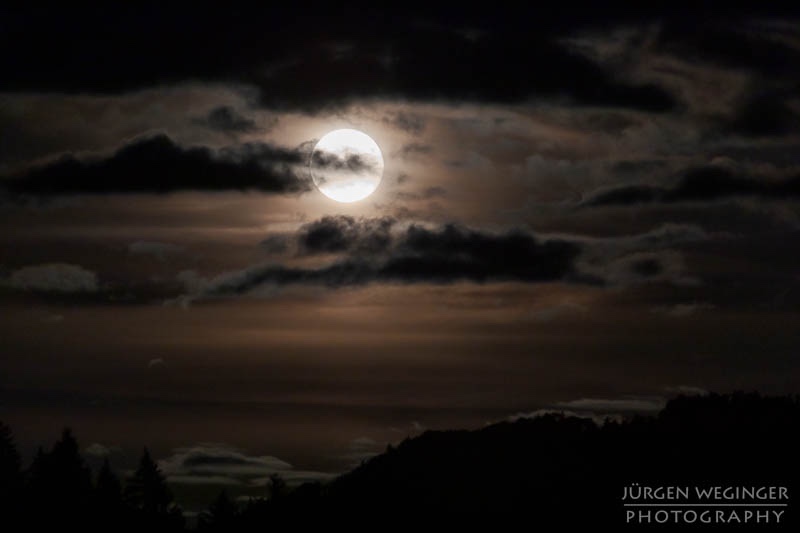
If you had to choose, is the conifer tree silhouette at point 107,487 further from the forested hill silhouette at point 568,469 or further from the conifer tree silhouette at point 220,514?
the forested hill silhouette at point 568,469

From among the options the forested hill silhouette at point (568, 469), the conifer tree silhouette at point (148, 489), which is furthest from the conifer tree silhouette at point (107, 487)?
the forested hill silhouette at point (568, 469)

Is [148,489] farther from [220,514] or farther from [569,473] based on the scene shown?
[569,473]

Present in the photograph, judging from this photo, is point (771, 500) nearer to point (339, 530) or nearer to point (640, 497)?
point (640, 497)

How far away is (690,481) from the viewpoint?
92188mm

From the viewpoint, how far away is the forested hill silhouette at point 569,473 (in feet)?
295

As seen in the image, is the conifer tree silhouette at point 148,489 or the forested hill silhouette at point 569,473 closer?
the forested hill silhouette at point 569,473

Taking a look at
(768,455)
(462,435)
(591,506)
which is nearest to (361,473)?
(462,435)

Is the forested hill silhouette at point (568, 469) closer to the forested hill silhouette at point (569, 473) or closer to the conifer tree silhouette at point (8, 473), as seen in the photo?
the forested hill silhouette at point (569, 473)

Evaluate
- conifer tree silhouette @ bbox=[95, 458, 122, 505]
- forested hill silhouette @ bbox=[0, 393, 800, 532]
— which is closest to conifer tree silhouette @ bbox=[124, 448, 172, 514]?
conifer tree silhouette @ bbox=[95, 458, 122, 505]

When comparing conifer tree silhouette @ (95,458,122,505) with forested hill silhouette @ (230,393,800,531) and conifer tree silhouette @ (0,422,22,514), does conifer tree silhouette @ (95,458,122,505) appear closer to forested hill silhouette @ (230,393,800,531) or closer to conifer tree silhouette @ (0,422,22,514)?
conifer tree silhouette @ (0,422,22,514)

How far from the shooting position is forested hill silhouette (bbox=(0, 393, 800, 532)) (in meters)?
A: 90.1

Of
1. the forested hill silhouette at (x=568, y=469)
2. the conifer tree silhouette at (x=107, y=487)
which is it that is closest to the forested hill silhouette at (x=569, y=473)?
the forested hill silhouette at (x=568, y=469)

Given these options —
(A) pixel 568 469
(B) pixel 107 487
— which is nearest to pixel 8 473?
(B) pixel 107 487

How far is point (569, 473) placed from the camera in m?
97.6
